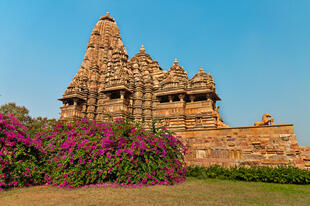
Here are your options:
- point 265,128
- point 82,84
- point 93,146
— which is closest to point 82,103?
point 82,84

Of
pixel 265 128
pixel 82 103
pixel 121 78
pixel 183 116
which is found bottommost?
pixel 265 128

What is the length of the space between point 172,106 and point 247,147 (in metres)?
10.5

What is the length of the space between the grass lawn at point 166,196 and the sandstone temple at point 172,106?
2588mm

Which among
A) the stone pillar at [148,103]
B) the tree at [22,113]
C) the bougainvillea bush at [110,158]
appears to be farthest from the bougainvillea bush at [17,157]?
the tree at [22,113]

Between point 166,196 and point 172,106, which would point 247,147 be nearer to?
point 166,196

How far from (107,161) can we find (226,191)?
464 centimetres

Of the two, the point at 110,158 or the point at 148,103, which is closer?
the point at 110,158

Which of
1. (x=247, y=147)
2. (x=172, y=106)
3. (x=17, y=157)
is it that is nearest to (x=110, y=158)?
(x=17, y=157)

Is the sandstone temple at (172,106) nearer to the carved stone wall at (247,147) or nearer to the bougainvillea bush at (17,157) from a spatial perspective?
the carved stone wall at (247,147)

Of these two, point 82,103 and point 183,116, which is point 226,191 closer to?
point 183,116

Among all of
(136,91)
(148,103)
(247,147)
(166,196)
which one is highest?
(136,91)

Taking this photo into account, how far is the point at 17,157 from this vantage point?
728 centimetres

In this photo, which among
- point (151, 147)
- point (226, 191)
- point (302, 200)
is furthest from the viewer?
point (151, 147)

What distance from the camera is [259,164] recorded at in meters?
9.04
